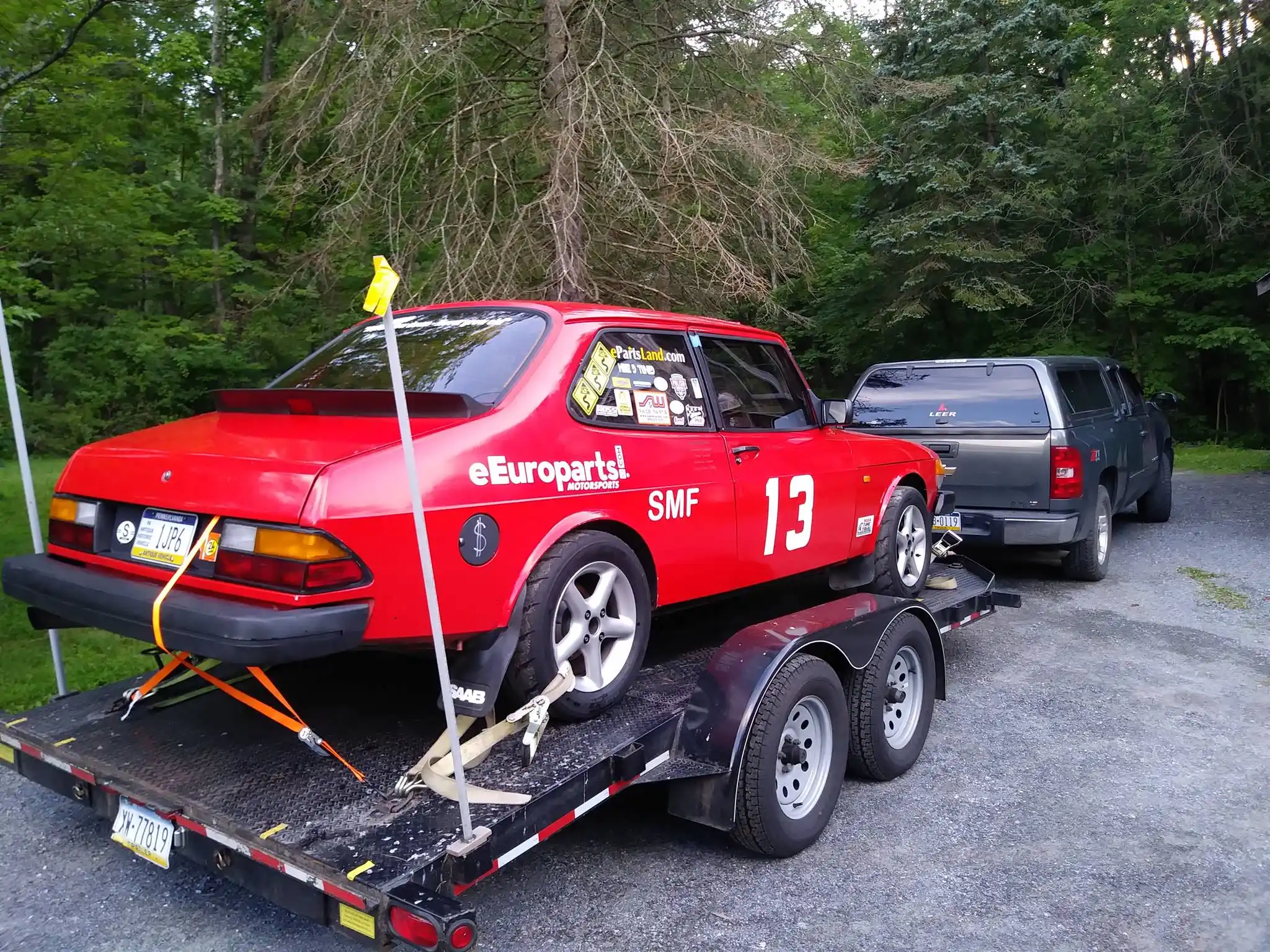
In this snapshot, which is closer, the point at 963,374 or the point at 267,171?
the point at 963,374

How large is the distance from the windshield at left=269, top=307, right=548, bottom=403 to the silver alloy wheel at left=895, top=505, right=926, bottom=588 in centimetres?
289

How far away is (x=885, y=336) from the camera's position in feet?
68.5

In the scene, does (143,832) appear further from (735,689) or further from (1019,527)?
(1019,527)

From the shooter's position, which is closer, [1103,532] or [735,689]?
[735,689]

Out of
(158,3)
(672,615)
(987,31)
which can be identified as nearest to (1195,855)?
(672,615)

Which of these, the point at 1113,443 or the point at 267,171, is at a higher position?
the point at 267,171

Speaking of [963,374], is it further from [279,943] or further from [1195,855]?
[279,943]

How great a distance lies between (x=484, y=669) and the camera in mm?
2994

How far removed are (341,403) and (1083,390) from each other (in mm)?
7190

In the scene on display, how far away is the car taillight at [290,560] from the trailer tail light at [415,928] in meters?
0.89

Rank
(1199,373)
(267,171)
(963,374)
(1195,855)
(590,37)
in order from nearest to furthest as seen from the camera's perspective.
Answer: (1195,855)
(963,374)
(590,37)
(267,171)
(1199,373)

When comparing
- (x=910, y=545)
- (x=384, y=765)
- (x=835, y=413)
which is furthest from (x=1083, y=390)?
(x=384, y=765)

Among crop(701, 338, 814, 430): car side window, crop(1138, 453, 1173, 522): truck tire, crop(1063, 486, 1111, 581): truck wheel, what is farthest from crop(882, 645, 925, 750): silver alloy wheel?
crop(1138, 453, 1173, 522): truck tire

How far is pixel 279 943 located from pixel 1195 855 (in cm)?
340
